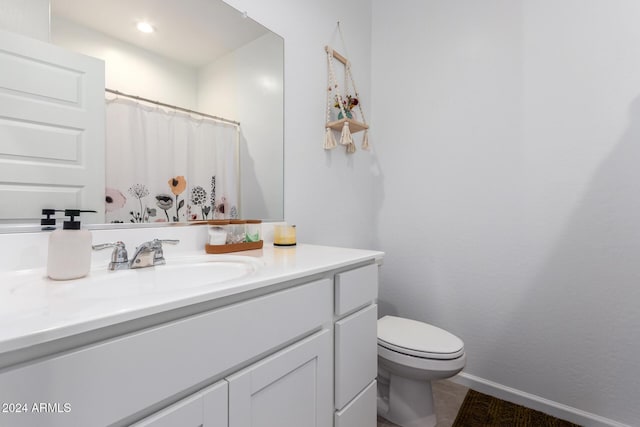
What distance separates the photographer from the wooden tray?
1.07 m

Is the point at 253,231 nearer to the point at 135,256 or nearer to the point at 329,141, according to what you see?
the point at 135,256

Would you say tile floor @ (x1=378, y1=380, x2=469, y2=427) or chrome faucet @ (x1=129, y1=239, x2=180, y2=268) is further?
tile floor @ (x1=378, y1=380, x2=469, y2=427)

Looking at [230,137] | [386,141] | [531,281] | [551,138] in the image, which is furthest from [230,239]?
[551,138]

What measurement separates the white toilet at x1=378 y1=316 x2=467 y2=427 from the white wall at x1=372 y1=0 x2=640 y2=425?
448 mm

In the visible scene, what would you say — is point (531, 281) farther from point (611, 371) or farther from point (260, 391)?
point (260, 391)

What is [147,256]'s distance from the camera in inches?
33.1

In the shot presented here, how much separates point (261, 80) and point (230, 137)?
33 cm

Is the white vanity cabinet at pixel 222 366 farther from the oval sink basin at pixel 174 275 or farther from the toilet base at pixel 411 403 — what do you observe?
the toilet base at pixel 411 403

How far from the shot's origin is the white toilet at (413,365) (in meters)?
1.22

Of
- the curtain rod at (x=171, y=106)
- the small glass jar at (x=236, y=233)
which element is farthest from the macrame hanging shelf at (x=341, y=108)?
the small glass jar at (x=236, y=233)

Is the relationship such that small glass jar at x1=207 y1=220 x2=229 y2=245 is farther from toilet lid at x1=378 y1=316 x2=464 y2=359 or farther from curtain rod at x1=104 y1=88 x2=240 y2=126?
toilet lid at x1=378 y1=316 x2=464 y2=359

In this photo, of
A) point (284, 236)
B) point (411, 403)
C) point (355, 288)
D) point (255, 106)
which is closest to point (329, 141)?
point (255, 106)

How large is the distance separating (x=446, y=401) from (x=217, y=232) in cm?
147

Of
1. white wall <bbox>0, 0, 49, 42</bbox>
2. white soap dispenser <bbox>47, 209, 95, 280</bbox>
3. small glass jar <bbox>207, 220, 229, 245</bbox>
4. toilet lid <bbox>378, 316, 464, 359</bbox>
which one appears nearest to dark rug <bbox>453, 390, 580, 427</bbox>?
toilet lid <bbox>378, 316, 464, 359</bbox>
